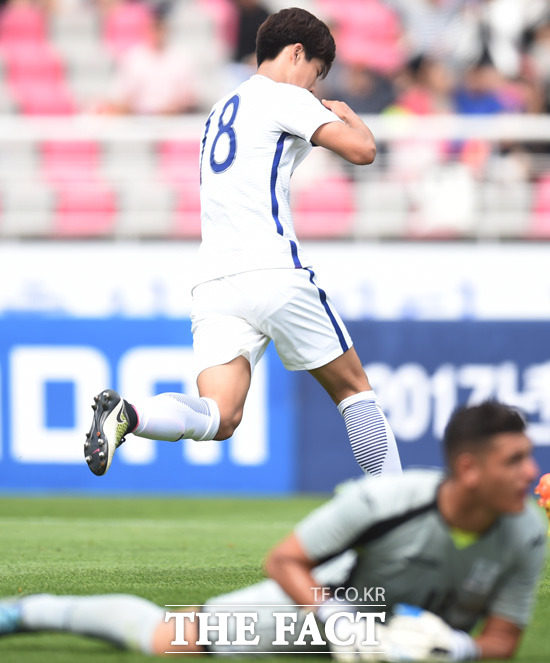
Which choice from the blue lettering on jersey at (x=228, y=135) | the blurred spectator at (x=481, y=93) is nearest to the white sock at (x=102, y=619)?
the blue lettering on jersey at (x=228, y=135)

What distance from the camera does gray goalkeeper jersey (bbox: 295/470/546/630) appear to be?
10.4ft

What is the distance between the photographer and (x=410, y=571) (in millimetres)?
3328

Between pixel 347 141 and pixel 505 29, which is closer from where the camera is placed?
Result: pixel 347 141

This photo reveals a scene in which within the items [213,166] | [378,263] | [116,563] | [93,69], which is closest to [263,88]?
[213,166]

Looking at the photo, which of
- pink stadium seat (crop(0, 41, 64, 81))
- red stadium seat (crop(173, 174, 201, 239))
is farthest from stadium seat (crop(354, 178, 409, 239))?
pink stadium seat (crop(0, 41, 64, 81))

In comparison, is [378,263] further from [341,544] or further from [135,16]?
[341,544]

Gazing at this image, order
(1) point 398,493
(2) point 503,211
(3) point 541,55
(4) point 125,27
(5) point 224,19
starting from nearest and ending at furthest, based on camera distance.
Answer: (1) point 398,493
(2) point 503,211
(3) point 541,55
(4) point 125,27
(5) point 224,19

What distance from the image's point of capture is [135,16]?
13.8m

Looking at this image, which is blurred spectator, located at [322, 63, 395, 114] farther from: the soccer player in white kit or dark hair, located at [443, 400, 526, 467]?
dark hair, located at [443, 400, 526, 467]

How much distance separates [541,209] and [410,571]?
816cm

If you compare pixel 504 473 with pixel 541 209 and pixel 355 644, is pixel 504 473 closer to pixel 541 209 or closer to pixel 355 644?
pixel 355 644

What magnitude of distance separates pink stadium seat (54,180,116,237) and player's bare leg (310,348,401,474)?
6.23 meters

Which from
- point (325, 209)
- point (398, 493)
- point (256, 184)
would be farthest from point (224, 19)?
point (398, 493)

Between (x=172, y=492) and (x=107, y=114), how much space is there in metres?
4.01
